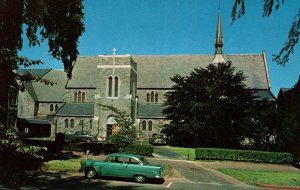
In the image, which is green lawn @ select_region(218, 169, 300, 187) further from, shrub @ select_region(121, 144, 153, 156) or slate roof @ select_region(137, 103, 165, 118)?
slate roof @ select_region(137, 103, 165, 118)

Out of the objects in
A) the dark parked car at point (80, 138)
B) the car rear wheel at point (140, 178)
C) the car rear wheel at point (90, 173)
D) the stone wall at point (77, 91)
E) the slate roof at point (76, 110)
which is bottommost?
the car rear wheel at point (140, 178)

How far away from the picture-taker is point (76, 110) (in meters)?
56.8

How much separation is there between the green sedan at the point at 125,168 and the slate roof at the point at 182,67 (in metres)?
39.8

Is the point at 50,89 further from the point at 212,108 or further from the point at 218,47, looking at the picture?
the point at 212,108

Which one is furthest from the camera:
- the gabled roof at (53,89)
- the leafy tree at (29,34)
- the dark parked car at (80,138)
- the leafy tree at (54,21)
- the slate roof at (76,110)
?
the gabled roof at (53,89)

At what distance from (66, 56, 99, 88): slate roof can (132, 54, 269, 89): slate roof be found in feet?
27.2

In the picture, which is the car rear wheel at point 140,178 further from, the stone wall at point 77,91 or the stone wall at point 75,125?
the stone wall at point 77,91

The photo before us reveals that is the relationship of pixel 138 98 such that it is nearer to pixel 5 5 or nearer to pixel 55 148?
pixel 55 148

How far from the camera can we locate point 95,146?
3112 centimetres

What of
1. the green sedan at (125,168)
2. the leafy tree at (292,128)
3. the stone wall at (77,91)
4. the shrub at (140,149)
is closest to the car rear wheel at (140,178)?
the green sedan at (125,168)

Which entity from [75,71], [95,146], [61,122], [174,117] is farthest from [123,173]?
[75,71]

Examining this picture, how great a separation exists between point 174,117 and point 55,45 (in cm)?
2158

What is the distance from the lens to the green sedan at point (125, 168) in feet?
61.7

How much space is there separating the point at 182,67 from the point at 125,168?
43.3 meters
